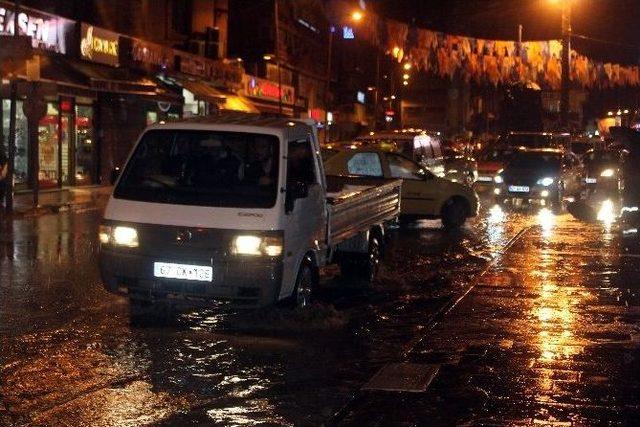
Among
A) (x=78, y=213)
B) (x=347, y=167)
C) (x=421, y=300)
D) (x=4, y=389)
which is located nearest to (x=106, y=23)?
(x=78, y=213)

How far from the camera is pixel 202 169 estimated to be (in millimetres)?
10281

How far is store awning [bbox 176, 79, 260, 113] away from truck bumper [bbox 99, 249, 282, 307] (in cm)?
2633

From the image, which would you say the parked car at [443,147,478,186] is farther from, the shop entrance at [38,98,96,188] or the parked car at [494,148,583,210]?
the shop entrance at [38,98,96,188]

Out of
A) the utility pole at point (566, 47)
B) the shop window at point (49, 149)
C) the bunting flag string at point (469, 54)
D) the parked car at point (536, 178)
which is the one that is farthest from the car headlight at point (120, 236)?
the utility pole at point (566, 47)

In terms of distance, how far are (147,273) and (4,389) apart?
2430 millimetres

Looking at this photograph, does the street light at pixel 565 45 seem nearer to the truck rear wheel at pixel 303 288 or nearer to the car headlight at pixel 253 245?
the truck rear wheel at pixel 303 288

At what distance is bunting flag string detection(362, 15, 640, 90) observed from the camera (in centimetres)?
2641

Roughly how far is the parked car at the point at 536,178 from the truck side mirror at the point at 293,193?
20.4 m

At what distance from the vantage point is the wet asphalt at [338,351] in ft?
23.6

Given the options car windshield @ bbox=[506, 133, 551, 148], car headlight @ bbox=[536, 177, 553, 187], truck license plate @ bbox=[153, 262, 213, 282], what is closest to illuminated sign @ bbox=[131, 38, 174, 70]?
car windshield @ bbox=[506, 133, 551, 148]

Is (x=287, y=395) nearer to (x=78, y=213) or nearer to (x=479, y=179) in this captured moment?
(x=78, y=213)

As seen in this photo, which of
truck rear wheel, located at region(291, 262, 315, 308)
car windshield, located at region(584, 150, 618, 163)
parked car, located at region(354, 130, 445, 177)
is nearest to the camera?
truck rear wheel, located at region(291, 262, 315, 308)

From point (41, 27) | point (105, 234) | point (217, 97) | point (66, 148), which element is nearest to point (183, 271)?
point (105, 234)

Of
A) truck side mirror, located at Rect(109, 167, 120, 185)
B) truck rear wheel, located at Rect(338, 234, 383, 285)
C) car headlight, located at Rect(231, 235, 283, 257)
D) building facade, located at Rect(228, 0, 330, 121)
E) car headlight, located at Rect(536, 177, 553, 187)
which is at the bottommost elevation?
truck rear wheel, located at Rect(338, 234, 383, 285)
